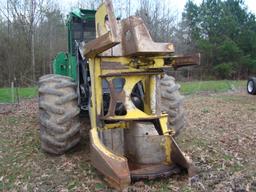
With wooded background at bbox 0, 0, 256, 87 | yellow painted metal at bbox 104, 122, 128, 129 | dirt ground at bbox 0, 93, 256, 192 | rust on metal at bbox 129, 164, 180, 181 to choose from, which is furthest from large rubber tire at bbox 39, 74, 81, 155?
wooded background at bbox 0, 0, 256, 87

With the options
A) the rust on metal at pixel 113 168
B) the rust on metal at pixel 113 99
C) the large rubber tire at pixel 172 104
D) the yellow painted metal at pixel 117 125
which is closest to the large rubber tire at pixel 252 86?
the large rubber tire at pixel 172 104

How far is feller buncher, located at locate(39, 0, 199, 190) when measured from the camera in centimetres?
399

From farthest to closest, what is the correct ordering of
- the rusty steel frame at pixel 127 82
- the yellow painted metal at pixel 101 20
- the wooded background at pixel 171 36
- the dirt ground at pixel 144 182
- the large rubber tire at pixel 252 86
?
1. the wooded background at pixel 171 36
2. the large rubber tire at pixel 252 86
3. the yellow painted metal at pixel 101 20
4. the dirt ground at pixel 144 182
5. the rusty steel frame at pixel 127 82

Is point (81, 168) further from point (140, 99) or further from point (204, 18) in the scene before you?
point (204, 18)

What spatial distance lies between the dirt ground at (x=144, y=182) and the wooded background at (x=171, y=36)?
18.9 m

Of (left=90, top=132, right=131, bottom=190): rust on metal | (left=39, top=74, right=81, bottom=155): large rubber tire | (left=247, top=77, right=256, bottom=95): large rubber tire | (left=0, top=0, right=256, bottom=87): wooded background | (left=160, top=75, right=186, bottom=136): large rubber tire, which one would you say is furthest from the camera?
(left=0, top=0, right=256, bottom=87): wooded background

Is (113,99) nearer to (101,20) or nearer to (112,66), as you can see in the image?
(112,66)

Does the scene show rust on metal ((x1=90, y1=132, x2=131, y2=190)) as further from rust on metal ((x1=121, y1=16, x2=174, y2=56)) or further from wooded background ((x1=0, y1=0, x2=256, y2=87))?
wooded background ((x1=0, y1=0, x2=256, y2=87))

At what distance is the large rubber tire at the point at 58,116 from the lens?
4805 millimetres

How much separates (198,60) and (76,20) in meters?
3.02

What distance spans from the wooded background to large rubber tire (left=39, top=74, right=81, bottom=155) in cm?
2027

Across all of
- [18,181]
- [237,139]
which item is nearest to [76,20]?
[18,181]

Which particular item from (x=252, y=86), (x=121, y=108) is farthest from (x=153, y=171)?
(x=252, y=86)

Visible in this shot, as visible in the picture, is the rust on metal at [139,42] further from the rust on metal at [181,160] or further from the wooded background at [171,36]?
the wooded background at [171,36]
